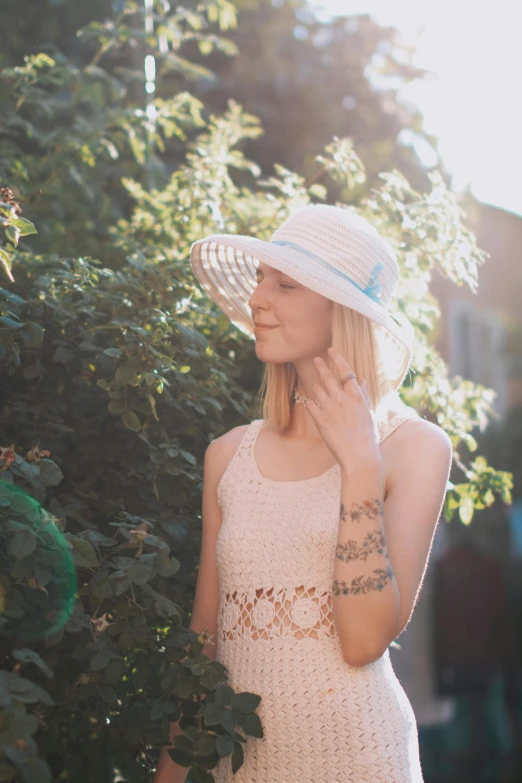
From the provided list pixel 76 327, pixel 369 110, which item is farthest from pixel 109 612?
pixel 369 110

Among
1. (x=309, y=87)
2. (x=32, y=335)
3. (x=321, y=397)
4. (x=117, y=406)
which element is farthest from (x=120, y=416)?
(x=309, y=87)

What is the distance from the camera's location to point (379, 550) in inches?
74.1

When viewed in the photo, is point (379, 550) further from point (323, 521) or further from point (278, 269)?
point (278, 269)

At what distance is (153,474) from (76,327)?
42 centimetres

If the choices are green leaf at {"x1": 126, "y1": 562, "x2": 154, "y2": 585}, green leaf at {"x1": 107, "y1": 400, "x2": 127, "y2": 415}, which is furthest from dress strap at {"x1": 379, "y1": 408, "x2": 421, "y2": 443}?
green leaf at {"x1": 126, "y1": 562, "x2": 154, "y2": 585}

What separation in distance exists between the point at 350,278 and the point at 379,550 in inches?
26.4

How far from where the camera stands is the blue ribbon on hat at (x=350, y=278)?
220cm

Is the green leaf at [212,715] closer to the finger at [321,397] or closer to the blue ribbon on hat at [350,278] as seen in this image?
the finger at [321,397]

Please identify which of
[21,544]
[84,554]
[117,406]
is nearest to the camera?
[21,544]

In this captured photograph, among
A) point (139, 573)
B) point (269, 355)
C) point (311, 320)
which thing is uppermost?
point (311, 320)

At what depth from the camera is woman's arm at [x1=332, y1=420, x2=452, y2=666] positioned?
6.15 ft

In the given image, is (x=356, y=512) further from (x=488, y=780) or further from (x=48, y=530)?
(x=488, y=780)

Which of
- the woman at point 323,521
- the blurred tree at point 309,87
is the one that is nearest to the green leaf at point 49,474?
the woman at point 323,521

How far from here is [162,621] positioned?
6.13 ft
